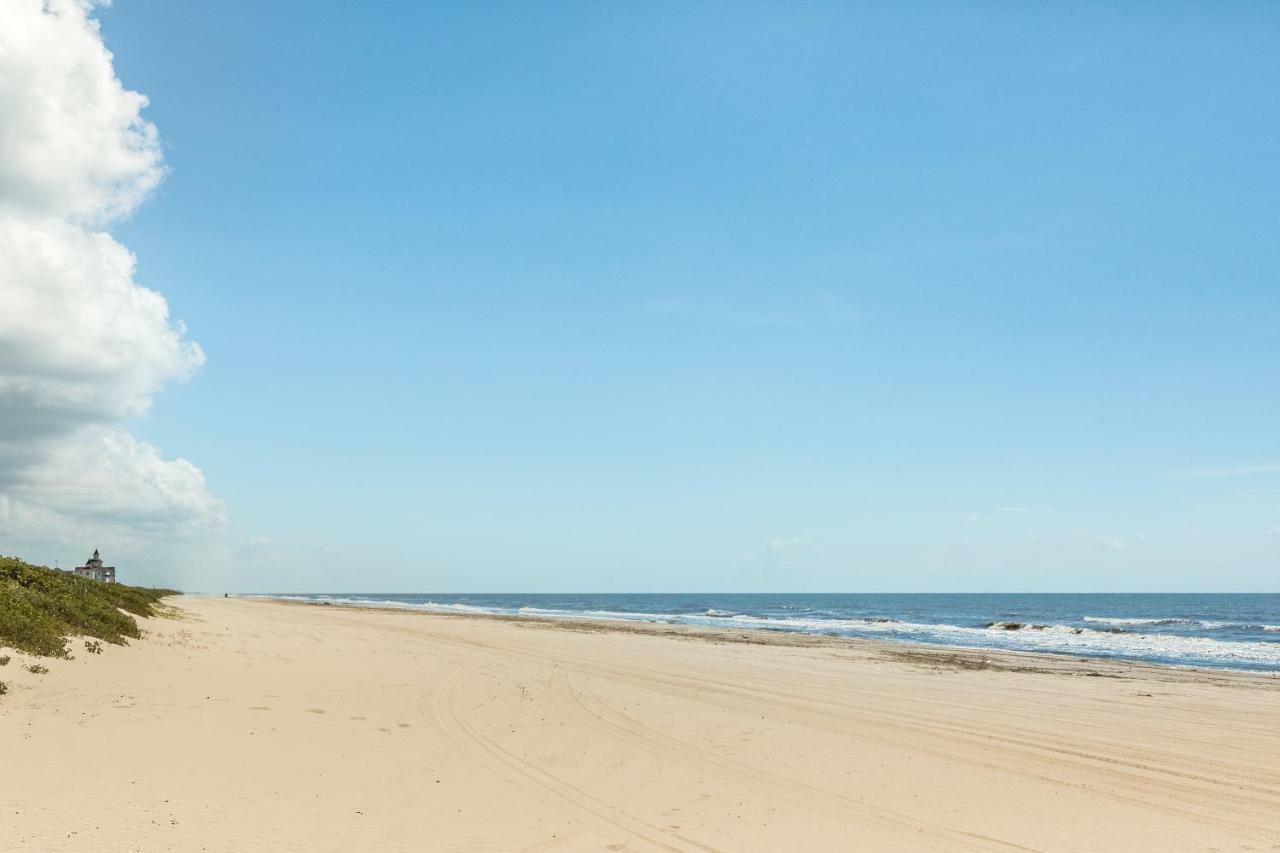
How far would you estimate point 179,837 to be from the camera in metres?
7.79

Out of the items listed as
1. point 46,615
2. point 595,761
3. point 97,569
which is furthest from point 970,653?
point 97,569

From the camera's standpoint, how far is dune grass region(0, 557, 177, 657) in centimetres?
1588

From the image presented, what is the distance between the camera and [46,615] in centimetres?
1823

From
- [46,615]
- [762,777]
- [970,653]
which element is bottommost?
[970,653]

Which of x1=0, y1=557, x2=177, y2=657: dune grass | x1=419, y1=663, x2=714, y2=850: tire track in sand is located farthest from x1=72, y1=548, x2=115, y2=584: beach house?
x1=419, y1=663, x2=714, y2=850: tire track in sand

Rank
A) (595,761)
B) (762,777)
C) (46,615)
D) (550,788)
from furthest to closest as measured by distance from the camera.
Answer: (46,615), (595,761), (762,777), (550,788)

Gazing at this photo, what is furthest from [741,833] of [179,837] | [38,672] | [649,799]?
[38,672]

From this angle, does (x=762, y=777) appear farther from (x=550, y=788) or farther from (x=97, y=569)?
(x=97, y=569)

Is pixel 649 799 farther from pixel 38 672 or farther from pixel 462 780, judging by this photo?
pixel 38 672

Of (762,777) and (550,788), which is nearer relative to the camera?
(550,788)

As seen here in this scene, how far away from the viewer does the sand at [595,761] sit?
28.5ft

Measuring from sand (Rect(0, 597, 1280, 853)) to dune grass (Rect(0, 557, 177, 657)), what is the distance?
74 cm

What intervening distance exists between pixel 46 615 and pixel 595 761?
565 inches

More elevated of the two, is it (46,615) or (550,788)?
(46,615)
